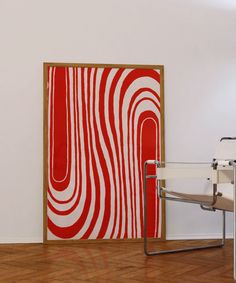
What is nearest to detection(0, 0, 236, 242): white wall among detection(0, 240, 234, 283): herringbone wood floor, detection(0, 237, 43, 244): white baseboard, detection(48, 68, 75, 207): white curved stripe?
detection(0, 237, 43, 244): white baseboard

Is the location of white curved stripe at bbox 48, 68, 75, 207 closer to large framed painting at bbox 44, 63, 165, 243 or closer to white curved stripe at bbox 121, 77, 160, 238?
large framed painting at bbox 44, 63, 165, 243

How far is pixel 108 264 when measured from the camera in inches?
117

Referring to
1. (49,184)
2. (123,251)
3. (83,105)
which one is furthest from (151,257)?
(83,105)

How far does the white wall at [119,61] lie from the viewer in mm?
3787

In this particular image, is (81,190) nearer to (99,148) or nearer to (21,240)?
(99,148)

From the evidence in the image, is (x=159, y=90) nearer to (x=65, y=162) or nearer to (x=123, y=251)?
(x=65, y=162)

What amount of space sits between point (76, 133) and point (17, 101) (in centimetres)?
51

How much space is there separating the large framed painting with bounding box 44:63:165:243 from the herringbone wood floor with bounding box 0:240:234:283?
223 mm

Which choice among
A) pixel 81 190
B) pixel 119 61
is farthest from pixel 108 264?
pixel 119 61

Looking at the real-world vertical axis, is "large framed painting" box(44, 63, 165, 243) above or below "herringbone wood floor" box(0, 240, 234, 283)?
above

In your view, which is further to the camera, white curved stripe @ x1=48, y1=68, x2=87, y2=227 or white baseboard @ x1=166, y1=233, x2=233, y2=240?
white baseboard @ x1=166, y1=233, x2=233, y2=240

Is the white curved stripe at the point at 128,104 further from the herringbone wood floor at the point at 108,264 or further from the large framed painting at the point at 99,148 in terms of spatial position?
the herringbone wood floor at the point at 108,264

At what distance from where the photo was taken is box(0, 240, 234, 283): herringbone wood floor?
8.61 feet

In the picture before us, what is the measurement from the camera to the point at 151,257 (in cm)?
319
